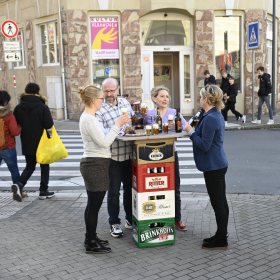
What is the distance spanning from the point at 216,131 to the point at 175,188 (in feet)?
3.23

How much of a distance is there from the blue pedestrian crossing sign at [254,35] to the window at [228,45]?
7.21 ft

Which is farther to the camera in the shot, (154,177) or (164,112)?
(164,112)

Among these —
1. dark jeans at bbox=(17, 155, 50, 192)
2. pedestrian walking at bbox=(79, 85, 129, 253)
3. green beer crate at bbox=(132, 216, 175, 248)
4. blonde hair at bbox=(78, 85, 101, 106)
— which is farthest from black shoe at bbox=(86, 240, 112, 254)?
dark jeans at bbox=(17, 155, 50, 192)

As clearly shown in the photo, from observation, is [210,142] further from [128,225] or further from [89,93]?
[128,225]

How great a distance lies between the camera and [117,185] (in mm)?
4922

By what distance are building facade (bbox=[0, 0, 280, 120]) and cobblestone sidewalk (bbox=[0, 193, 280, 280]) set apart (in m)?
11.3

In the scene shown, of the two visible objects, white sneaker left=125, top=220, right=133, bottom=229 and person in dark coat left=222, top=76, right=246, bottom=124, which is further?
person in dark coat left=222, top=76, right=246, bottom=124

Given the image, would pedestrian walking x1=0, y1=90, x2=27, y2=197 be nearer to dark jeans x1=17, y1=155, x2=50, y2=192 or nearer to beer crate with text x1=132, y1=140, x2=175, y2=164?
dark jeans x1=17, y1=155, x2=50, y2=192

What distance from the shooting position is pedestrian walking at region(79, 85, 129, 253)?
4.24m

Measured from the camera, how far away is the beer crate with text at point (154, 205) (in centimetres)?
A: 460

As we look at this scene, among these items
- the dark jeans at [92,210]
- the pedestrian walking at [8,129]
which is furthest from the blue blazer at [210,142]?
the pedestrian walking at [8,129]

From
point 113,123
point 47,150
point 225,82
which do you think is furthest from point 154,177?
point 225,82

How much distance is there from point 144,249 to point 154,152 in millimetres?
1080

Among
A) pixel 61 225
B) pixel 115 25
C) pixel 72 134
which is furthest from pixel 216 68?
pixel 61 225
